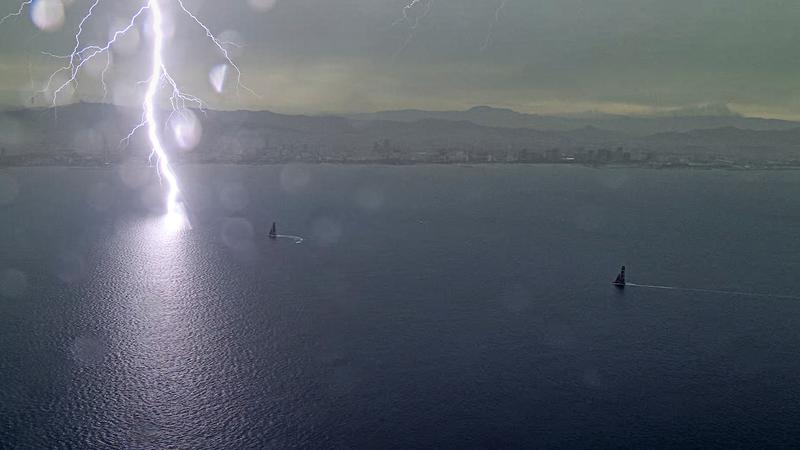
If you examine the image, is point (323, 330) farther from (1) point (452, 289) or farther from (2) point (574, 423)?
(2) point (574, 423)

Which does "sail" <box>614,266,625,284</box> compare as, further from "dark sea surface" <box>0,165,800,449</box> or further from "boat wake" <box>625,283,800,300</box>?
"dark sea surface" <box>0,165,800,449</box>

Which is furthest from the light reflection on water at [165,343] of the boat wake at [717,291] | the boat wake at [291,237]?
the boat wake at [717,291]

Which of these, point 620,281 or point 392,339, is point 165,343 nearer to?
point 392,339

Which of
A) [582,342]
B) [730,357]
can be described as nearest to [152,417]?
[582,342]

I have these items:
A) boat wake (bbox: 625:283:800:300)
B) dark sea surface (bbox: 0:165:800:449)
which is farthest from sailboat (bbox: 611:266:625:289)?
dark sea surface (bbox: 0:165:800:449)

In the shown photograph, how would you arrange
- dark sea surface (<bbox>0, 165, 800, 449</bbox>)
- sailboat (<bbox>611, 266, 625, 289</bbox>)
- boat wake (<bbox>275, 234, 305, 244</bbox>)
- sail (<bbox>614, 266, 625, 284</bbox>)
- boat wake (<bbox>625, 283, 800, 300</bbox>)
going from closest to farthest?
dark sea surface (<bbox>0, 165, 800, 449</bbox>) < boat wake (<bbox>625, 283, 800, 300</bbox>) < sailboat (<bbox>611, 266, 625, 289</bbox>) < sail (<bbox>614, 266, 625, 284</bbox>) < boat wake (<bbox>275, 234, 305, 244</bbox>)

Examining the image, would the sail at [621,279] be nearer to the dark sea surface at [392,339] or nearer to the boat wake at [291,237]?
the dark sea surface at [392,339]

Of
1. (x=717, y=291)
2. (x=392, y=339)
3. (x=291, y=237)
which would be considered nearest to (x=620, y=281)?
(x=717, y=291)

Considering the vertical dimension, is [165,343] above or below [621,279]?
below

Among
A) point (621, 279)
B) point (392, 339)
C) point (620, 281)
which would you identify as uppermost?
point (621, 279)

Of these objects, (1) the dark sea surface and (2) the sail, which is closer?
(1) the dark sea surface
